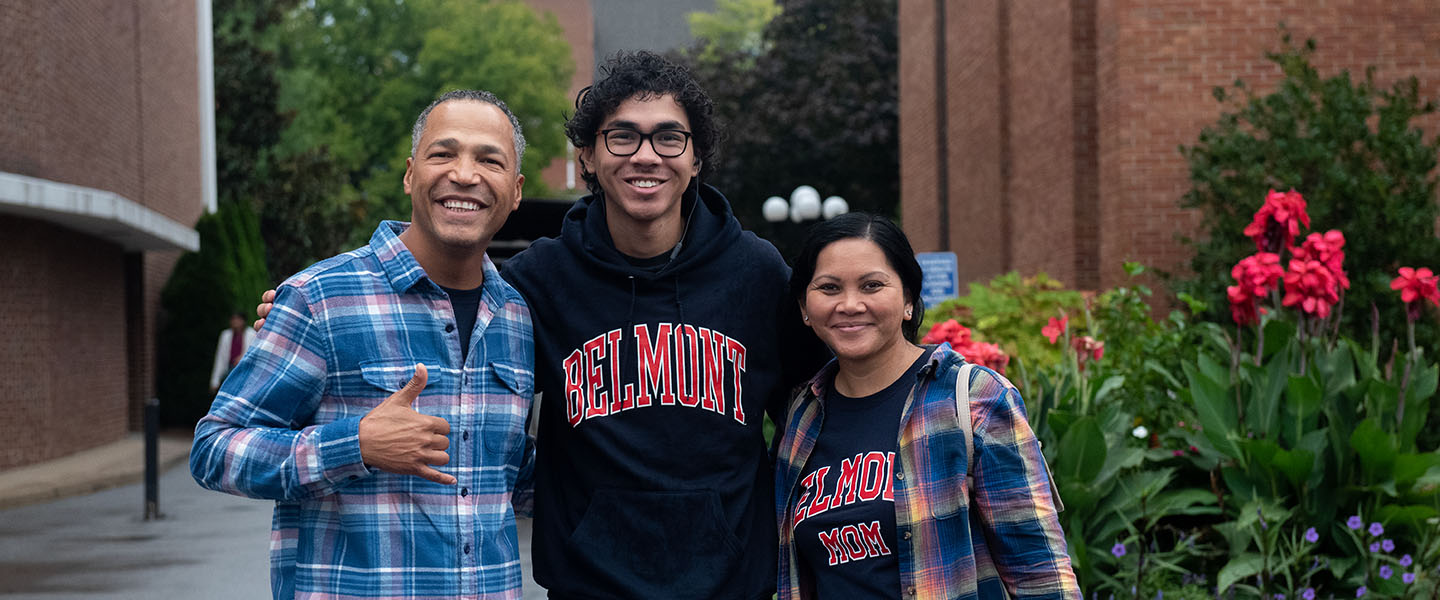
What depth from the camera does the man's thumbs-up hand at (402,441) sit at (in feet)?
8.01

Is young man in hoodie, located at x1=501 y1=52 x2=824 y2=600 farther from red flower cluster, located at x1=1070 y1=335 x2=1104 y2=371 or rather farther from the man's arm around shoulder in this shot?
red flower cluster, located at x1=1070 y1=335 x2=1104 y2=371

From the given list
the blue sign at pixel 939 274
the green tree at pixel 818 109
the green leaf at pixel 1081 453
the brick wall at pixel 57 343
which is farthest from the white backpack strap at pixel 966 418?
the green tree at pixel 818 109

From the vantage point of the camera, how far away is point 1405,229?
991cm

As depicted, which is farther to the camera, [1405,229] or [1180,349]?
[1405,229]

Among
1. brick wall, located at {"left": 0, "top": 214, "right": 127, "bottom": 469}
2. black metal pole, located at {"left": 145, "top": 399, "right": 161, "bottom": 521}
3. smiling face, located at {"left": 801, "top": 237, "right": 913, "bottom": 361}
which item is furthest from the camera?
brick wall, located at {"left": 0, "top": 214, "right": 127, "bottom": 469}

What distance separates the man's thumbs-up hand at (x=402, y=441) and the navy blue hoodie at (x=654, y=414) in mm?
510

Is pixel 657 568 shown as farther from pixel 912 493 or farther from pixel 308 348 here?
pixel 308 348

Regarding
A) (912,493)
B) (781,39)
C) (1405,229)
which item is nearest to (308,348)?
(912,493)

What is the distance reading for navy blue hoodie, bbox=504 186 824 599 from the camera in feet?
9.36

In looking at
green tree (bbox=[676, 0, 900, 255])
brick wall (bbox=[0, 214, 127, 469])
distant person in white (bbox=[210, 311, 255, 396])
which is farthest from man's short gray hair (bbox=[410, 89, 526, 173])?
green tree (bbox=[676, 0, 900, 255])

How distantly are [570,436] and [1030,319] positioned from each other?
282 inches

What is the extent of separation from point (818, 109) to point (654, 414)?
29670mm

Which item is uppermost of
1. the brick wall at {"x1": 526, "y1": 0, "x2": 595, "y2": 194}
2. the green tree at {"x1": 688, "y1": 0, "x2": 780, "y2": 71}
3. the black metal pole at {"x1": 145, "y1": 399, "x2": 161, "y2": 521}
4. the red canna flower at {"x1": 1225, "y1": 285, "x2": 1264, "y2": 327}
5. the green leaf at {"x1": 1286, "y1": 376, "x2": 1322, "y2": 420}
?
the brick wall at {"x1": 526, "y1": 0, "x2": 595, "y2": 194}

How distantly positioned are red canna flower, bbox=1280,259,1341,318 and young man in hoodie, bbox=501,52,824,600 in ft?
10.6
